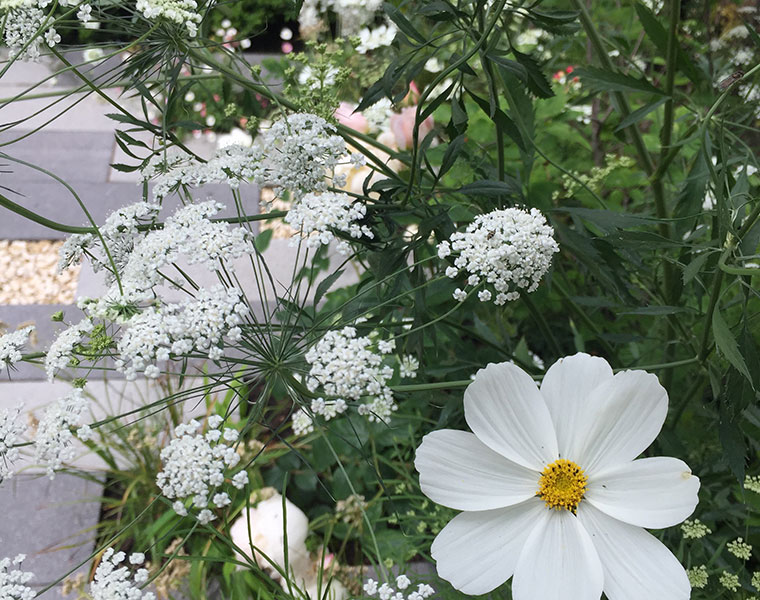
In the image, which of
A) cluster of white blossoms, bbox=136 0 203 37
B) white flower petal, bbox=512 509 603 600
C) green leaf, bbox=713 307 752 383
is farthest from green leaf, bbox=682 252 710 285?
cluster of white blossoms, bbox=136 0 203 37

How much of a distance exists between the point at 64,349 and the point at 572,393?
489 millimetres

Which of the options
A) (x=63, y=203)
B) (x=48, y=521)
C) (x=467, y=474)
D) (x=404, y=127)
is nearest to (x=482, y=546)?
(x=467, y=474)

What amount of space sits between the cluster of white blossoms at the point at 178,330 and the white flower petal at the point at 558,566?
34 centimetres

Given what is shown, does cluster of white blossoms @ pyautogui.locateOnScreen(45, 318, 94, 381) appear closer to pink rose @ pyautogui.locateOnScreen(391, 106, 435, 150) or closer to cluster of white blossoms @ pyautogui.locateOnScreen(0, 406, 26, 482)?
cluster of white blossoms @ pyautogui.locateOnScreen(0, 406, 26, 482)

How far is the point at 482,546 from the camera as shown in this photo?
2.26ft

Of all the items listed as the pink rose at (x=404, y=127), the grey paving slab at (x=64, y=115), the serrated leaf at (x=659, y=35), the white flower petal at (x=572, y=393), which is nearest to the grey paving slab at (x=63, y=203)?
the grey paving slab at (x=64, y=115)

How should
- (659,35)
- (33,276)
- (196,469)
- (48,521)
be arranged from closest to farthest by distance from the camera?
(196,469), (659,35), (48,521), (33,276)

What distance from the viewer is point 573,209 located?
0.89m

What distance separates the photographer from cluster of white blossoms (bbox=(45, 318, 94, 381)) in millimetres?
661

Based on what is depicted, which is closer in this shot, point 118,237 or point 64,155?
point 118,237

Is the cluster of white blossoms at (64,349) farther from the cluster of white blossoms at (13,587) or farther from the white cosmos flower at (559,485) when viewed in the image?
the white cosmos flower at (559,485)

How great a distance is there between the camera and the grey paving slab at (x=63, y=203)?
2.48 m

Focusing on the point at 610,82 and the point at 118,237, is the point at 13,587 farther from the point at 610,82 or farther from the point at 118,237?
the point at 610,82

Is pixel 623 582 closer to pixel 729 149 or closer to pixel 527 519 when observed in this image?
pixel 527 519
